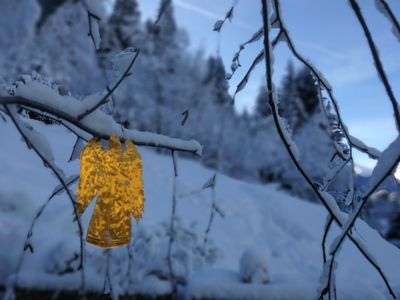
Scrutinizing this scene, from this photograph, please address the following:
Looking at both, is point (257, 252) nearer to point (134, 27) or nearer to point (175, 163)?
point (175, 163)

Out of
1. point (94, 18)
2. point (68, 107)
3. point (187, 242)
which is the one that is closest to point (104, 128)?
point (68, 107)

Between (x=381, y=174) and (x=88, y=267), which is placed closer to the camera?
(x=381, y=174)

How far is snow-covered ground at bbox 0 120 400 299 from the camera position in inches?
173

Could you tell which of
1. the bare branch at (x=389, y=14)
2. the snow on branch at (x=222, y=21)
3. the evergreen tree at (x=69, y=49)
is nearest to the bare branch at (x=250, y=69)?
the snow on branch at (x=222, y=21)

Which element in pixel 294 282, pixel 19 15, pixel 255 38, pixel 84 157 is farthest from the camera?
pixel 19 15

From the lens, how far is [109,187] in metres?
0.89

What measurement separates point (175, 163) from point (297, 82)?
22.7 metres

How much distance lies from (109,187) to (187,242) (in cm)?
508

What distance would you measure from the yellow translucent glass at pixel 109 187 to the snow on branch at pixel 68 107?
3 cm

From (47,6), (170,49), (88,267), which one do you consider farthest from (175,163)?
(170,49)

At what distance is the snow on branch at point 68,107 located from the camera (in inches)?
30.8

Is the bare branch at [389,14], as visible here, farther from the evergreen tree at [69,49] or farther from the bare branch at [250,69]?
the evergreen tree at [69,49]

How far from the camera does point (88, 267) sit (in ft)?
15.8

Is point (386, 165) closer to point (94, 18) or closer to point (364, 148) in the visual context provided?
point (364, 148)
